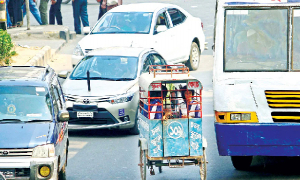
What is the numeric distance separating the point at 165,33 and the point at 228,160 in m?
7.62

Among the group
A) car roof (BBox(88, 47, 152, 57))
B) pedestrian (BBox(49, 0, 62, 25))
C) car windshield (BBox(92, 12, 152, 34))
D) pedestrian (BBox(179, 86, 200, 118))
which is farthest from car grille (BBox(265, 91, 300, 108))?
pedestrian (BBox(49, 0, 62, 25))

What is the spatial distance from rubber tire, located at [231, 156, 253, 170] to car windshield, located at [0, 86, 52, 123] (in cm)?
280

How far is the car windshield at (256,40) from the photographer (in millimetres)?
8922

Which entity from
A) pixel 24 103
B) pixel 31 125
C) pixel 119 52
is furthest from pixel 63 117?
pixel 119 52

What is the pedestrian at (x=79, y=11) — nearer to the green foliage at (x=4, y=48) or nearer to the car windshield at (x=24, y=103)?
the green foliage at (x=4, y=48)

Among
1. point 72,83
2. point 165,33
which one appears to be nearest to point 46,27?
point 165,33

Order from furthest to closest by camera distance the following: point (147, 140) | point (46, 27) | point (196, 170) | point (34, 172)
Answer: point (46, 27) → point (196, 170) → point (147, 140) → point (34, 172)

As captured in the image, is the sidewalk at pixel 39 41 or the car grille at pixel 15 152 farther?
the sidewalk at pixel 39 41

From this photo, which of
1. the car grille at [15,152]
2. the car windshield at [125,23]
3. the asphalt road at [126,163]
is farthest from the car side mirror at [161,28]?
the car grille at [15,152]

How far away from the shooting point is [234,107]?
8609 mm

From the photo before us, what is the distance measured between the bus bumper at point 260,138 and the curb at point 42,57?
31.6 feet

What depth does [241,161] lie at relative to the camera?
9781mm

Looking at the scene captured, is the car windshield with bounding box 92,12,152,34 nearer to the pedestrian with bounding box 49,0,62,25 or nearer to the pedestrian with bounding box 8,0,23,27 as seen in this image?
the pedestrian with bounding box 49,0,62,25

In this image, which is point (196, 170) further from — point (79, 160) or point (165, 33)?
point (165, 33)
